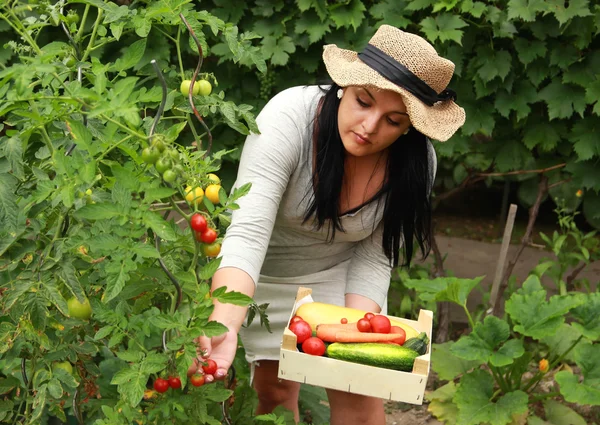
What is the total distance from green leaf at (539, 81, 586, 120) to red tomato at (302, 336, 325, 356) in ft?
6.33

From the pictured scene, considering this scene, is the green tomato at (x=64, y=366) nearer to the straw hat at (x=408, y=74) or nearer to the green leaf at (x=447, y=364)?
the straw hat at (x=408, y=74)

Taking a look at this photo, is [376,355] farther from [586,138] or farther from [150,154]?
[586,138]

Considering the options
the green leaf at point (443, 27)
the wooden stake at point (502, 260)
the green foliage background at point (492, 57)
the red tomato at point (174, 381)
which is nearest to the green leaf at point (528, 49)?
the green foliage background at point (492, 57)

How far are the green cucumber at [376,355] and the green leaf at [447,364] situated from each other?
1.30 meters

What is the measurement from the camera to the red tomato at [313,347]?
1625 millimetres

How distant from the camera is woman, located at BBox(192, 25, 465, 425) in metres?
1.75

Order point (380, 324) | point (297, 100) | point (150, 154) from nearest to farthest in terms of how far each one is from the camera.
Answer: point (150, 154) < point (380, 324) < point (297, 100)

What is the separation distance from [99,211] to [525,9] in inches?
88.4

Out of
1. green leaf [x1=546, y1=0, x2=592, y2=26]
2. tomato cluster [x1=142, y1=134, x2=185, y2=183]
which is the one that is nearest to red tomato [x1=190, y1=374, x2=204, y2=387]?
→ tomato cluster [x1=142, y1=134, x2=185, y2=183]

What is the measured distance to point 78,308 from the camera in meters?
1.44

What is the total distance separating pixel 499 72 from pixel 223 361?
204 centimetres

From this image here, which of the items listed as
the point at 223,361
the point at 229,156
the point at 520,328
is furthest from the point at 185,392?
the point at 229,156

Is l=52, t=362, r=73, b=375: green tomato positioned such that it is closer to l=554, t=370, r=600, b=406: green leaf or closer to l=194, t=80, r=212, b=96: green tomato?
l=194, t=80, r=212, b=96: green tomato

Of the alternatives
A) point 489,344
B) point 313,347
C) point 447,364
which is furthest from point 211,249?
point 447,364
